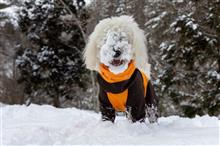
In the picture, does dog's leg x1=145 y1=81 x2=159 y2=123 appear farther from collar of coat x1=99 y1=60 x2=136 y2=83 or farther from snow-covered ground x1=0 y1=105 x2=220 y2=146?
collar of coat x1=99 y1=60 x2=136 y2=83

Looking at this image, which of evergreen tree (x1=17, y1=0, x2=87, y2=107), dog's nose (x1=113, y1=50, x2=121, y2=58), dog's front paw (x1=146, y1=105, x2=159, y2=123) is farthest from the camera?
evergreen tree (x1=17, y1=0, x2=87, y2=107)

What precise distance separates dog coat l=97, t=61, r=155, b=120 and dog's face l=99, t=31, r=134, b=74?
0.32 feet

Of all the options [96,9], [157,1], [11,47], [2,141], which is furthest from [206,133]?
[11,47]

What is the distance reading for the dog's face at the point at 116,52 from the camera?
4.85 m

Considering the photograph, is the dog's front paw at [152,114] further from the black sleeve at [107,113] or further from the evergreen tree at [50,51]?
the evergreen tree at [50,51]

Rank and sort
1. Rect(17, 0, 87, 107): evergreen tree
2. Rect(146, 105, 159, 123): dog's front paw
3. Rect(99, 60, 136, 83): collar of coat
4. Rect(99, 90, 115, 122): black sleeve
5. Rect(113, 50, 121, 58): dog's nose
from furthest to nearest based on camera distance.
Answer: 1. Rect(17, 0, 87, 107): evergreen tree
2. Rect(146, 105, 159, 123): dog's front paw
3. Rect(99, 90, 115, 122): black sleeve
4. Rect(99, 60, 136, 83): collar of coat
5. Rect(113, 50, 121, 58): dog's nose

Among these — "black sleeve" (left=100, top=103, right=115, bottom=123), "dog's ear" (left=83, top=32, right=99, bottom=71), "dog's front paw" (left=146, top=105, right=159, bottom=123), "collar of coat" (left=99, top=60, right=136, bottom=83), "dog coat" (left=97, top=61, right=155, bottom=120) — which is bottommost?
"dog's front paw" (left=146, top=105, right=159, bottom=123)

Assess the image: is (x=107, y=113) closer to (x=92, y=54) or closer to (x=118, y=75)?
(x=118, y=75)

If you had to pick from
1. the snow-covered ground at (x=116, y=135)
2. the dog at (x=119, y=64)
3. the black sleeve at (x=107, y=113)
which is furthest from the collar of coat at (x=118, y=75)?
the snow-covered ground at (x=116, y=135)

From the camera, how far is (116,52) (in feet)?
15.9

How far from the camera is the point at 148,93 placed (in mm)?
5641

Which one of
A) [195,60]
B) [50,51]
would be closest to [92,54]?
[195,60]

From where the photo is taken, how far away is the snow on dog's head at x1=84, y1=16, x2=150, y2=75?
4.86 metres

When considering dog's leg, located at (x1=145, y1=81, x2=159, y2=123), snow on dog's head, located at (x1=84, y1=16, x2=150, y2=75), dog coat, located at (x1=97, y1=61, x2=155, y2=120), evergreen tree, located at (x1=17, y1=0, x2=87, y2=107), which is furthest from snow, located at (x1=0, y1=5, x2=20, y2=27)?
dog coat, located at (x1=97, y1=61, x2=155, y2=120)
